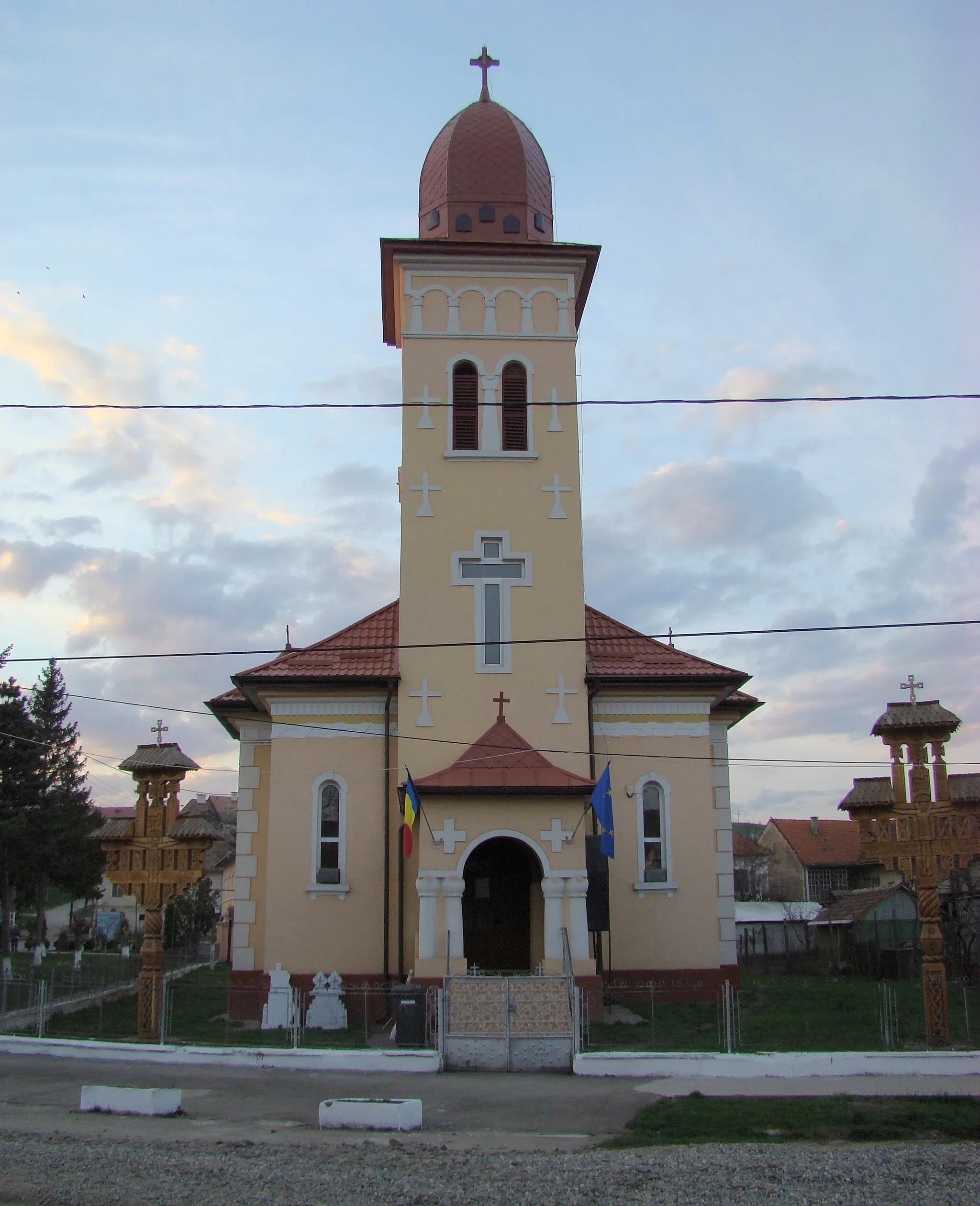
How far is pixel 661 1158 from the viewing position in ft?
34.0

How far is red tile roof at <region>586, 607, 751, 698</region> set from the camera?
2314 centimetres

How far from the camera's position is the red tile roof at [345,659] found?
22.7m

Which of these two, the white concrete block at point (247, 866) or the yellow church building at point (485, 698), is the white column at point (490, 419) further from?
the white concrete block at point (247, 866)

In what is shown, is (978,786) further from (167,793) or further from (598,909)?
(167,793)

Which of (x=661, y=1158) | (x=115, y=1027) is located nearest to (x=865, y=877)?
(x=115, y=1027)

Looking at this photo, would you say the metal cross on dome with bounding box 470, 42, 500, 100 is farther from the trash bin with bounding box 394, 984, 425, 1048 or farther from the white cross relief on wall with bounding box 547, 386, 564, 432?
the trash bin with bounding box 394, 984, 425, 1048

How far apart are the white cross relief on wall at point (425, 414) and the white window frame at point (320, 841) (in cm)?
732

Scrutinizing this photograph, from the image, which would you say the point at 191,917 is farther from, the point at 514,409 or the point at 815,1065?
the point at 815,1065

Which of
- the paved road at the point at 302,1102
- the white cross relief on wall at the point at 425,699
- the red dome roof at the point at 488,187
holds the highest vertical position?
the red dome roof at the point at 488,187

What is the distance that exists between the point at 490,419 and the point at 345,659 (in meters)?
5.87

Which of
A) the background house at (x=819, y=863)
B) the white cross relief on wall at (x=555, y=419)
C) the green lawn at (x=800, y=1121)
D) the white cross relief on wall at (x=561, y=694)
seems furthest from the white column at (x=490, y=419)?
the background house at (x=819, y=863)

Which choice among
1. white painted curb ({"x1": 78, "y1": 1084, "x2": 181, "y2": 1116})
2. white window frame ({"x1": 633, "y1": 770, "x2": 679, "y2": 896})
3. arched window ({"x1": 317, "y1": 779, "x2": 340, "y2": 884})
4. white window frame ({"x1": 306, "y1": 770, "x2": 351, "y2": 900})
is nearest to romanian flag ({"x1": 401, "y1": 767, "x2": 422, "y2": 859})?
white window frame ({"x1": 306, "y1": 770, "x2": 351, "y2": 900})

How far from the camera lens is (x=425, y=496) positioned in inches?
915

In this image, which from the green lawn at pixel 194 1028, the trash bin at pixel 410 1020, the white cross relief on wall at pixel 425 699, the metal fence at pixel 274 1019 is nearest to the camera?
the trash bin at pixel 410 1020
